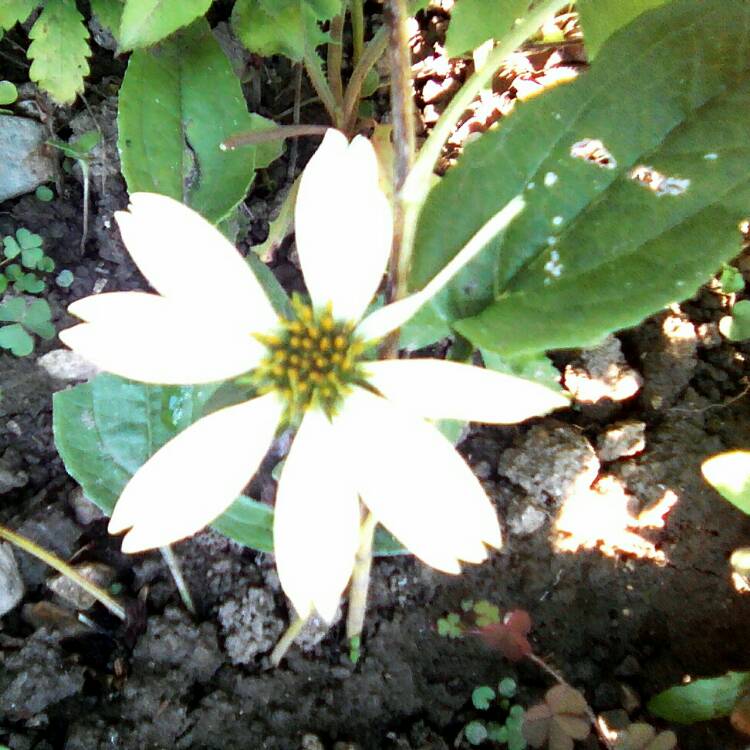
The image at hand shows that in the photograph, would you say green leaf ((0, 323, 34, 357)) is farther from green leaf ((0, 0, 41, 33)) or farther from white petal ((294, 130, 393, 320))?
white petal ((294, 130, 393, 320))

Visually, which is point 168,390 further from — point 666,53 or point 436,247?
point 666,53

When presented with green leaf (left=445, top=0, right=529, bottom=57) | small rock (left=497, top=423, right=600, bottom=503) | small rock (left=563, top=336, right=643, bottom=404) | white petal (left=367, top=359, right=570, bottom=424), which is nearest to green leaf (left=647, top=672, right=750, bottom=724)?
small rock (left=497, top=423, right=600, bottom=503)

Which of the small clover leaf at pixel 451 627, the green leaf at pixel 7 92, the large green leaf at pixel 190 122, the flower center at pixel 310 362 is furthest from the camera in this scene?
the green leaf at pixel 7 92

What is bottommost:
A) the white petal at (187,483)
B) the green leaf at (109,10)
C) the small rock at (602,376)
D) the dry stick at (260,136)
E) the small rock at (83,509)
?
the small rock at (602,376)

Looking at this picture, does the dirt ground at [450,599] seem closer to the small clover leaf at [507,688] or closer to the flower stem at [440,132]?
the small clover leaf at [507,688]

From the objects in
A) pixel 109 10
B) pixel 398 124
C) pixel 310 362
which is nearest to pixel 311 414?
pixel 310 362

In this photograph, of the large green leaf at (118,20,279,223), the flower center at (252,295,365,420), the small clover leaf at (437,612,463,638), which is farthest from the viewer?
the small clover leaf at (437,612,463,638)

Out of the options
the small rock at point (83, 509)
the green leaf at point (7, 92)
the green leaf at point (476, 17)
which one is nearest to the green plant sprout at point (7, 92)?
the green leaf at point (7, 92)
